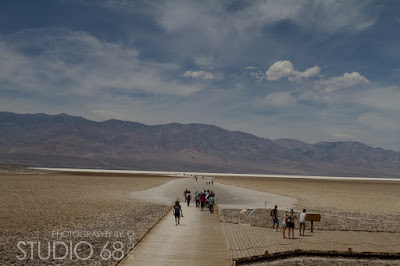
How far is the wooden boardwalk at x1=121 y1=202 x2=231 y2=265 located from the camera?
16.2 meters

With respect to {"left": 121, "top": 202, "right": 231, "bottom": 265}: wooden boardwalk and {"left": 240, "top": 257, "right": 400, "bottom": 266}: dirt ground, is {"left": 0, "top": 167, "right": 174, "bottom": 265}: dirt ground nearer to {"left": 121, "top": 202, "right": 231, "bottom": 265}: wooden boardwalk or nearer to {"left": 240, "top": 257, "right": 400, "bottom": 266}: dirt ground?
{"left": 121, "top": 202, "right": 231, "bottom": 265}: wooden boardwalk

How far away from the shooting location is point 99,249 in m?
19.6

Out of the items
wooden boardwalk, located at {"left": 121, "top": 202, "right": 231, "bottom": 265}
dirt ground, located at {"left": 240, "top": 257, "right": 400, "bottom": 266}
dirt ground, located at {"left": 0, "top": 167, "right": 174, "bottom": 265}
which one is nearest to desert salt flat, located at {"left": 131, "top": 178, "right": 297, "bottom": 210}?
dirt ground, located at {"left": 0, "top": 167, "right": 174, "bottom": 265}

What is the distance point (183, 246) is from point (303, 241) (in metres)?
7.82

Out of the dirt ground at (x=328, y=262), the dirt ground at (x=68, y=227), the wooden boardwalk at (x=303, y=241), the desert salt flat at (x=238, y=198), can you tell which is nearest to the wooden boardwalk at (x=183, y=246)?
the wooden boardwalk at (x=303, y=241)

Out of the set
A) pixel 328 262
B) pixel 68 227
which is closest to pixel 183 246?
pixel 328 262

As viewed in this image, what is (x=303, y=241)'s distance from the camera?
69.9 feet

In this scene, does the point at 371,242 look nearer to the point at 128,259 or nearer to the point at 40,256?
the point at 128,259

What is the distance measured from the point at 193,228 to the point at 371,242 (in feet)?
37.6

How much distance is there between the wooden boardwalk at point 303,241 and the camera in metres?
18.8

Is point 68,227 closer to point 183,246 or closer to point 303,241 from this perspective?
point 183,246

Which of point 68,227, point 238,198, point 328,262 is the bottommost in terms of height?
point 238,198

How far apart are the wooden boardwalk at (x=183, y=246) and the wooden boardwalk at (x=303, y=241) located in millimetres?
716

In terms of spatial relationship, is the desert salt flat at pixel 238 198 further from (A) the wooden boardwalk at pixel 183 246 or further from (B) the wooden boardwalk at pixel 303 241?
(A) the wooden boardwalk at pixel 183 246
